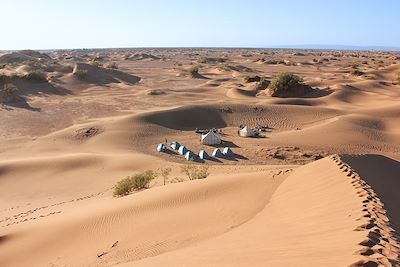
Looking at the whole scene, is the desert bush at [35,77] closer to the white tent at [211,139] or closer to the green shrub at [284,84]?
the green shrub at [284,84]

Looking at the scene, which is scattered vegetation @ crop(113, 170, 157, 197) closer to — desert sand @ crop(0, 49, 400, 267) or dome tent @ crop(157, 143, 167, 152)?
desert sand @ crop(0, 49, 400, 267)

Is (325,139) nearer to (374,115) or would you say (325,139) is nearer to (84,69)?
(374,115)

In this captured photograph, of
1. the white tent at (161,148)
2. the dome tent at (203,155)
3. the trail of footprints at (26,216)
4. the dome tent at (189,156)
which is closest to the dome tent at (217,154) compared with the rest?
the dome tent at (203,155)

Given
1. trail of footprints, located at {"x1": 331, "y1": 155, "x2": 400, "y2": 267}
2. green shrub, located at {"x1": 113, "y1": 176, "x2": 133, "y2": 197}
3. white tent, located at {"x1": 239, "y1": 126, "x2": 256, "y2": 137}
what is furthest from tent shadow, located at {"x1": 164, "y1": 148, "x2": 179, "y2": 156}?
trail of footprints, located at {"x1": 331, "y1": 155, "x2": 400, "y2": 267}

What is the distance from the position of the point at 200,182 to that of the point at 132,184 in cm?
Result: 330

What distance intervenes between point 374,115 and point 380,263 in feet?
Answer: 94.3

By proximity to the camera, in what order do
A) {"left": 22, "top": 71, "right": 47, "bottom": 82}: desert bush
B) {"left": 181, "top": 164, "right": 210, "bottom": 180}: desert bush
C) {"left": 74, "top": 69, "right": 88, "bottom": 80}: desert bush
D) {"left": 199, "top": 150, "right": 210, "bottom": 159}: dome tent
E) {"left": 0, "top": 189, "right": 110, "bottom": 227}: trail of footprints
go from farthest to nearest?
1. {"left": 74, "top": 69, "right": 88, "bottom": 80}: desert bush
2. {"left": 22, "top": 71, "right": 47, "bottom": 82}: desert bush
3. {"left": 199, "top": 150, "right": 210, "bottom": 159}: dome tent
4. {"left": 181, "top": 164, "right": 210, "bottom": 180}: desert bush
5. {"left": 0, "top": 189, "right": 110, "bottom": 227}: trail of footprints

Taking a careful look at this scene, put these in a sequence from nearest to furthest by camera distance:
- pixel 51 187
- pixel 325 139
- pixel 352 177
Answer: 1. pixel 352 177
2. pixel 51 187
3. pixel 325 139

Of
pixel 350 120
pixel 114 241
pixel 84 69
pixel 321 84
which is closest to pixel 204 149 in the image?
pixel 350 120

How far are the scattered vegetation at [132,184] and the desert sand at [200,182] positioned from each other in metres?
0.50

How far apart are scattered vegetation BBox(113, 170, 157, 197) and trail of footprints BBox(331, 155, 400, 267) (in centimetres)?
813

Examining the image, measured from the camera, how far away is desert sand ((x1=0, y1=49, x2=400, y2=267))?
24.5 feet

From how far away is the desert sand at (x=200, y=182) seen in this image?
7.46 m

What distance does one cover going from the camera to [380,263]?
5250 millimetres
